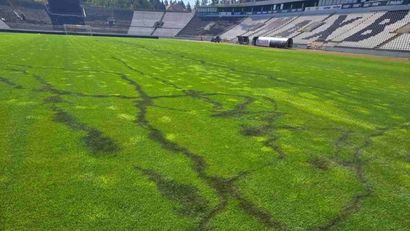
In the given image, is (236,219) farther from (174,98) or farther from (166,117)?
(174,98)

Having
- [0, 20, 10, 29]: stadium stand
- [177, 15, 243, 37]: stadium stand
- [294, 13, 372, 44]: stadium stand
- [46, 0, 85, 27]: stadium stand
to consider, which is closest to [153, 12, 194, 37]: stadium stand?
[177, 15, 243, 37]: stadium stand

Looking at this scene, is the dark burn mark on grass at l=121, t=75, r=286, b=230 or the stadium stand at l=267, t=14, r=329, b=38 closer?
the dark burn mark on grass at l=121, t=75, r=286, b=230

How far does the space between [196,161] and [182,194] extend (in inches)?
40.7

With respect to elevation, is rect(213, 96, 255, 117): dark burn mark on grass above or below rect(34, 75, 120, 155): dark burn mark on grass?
below

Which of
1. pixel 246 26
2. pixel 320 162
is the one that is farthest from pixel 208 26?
pixel 320 162

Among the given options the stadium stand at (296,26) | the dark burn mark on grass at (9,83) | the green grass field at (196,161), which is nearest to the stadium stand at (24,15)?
the stadium stand at (296,26)

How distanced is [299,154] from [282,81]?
8724mm

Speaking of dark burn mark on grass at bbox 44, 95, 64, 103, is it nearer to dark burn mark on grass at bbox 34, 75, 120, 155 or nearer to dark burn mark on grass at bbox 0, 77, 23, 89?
dark burn mark on grass at bbox 34, 75, 120, 155

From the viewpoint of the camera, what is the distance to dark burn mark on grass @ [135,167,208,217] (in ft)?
12.2

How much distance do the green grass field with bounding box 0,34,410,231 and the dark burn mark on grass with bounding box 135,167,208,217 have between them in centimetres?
2

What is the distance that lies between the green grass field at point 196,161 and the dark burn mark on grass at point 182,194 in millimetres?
21

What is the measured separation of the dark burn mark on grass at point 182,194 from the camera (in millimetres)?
3719

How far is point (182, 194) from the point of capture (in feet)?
13.3

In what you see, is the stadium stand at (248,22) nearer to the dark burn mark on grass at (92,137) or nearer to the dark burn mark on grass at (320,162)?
the dark burn mark on grass at (320,162)
